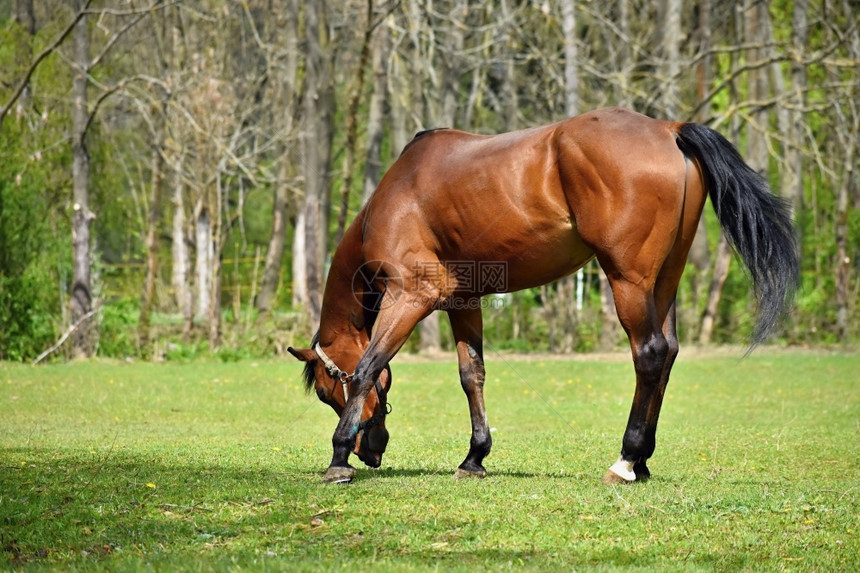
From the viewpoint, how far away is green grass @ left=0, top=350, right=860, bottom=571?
4.89 metres

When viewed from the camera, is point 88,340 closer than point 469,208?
No

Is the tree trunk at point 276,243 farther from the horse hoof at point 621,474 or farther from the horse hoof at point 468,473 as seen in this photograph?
the horse hoof at point 621,474

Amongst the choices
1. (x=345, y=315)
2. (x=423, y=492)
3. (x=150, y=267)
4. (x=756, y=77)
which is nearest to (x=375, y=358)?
(x=345, y=315)

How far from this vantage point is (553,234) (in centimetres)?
675

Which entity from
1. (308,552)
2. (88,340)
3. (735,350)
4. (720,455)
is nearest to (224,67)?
(88,340)

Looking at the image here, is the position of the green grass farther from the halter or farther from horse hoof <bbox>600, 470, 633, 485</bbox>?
the halter

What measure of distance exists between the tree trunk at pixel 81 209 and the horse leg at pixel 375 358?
14.0 metres

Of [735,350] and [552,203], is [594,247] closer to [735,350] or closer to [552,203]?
[552,203]

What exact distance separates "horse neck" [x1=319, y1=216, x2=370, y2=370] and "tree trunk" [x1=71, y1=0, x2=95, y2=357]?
43.7 feet

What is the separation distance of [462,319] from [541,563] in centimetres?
299

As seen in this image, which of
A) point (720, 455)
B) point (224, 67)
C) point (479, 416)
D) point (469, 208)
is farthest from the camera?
point (224, 67)

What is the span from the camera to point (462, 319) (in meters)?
7.52

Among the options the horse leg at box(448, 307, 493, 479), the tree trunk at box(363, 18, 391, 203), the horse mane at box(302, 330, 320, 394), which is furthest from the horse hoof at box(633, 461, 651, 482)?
the tree trunk at box(363, 18, 391, 203)

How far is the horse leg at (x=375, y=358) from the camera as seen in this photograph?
22.5ft
